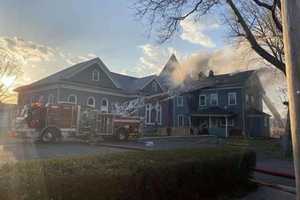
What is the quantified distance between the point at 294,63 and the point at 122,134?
22696mm

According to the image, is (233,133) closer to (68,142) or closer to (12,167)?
(68,142)

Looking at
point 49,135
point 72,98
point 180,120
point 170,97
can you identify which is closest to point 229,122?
point 180,120

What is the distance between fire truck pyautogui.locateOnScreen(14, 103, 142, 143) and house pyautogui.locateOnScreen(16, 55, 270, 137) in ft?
26.1

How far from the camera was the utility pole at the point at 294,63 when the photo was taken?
2.97m

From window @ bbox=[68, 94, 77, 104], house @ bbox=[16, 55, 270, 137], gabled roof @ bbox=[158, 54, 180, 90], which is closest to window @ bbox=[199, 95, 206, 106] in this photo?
house @ bbox=[16, 55, 270, 137]

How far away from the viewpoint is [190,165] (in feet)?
20.6

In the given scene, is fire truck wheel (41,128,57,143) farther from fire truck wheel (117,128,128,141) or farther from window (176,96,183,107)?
window (176,96,183,107)

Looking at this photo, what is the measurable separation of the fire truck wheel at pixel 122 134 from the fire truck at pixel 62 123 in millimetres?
402

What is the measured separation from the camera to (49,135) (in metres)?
20.9

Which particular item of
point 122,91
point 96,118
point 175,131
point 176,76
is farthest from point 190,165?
point 176,76

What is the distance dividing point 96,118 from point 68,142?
2898 mm

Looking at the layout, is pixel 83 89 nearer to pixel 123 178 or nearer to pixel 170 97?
pixel 170 97

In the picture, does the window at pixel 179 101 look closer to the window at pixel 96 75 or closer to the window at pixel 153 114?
the window at pixel 153 114

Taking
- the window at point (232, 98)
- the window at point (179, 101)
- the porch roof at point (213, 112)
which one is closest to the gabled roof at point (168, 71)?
→ the window at point (179, 101)
